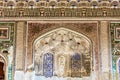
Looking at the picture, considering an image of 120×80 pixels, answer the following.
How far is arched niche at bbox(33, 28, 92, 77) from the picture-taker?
970 cm

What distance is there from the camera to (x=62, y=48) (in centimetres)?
986

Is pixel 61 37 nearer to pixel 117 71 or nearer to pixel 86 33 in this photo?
pixel 86 33

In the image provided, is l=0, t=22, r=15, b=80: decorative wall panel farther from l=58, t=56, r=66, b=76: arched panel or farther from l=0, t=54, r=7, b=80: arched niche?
l=58, t=56, r=66, b=76: arched panel

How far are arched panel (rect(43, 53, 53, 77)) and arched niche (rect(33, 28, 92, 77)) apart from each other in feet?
0.16

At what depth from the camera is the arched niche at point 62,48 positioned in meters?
9.70

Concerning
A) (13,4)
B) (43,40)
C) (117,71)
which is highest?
(13,4)

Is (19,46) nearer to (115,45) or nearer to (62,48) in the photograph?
(62,48)

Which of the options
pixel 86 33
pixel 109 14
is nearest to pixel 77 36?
pixel 86 33

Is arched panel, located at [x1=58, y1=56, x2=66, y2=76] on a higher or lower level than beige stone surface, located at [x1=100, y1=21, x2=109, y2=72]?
lower

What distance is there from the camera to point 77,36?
32.3ft

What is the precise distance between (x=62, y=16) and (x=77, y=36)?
1.84 feet

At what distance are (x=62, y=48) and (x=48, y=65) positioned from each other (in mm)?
495

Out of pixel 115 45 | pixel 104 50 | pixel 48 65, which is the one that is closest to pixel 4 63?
pixel 48 65

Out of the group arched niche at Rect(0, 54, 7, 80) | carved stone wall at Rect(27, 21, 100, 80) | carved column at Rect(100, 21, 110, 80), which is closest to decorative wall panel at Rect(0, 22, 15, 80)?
arched niche at Rect(0, 54, 7, 80)
